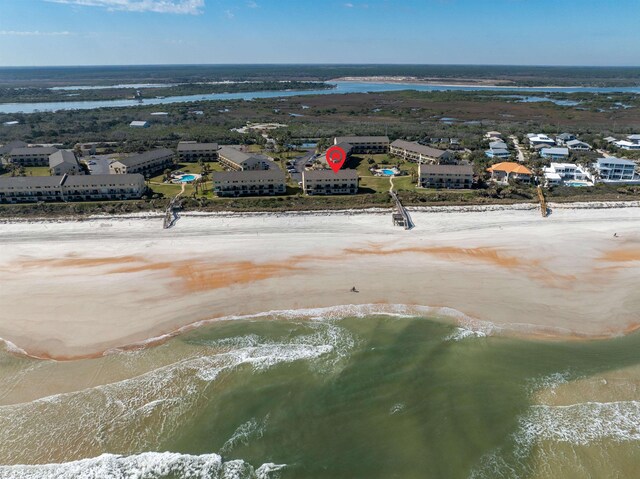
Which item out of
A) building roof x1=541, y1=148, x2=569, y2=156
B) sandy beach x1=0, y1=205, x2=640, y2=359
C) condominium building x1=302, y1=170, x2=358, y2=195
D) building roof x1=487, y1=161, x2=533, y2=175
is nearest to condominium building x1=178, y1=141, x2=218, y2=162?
condominium building x1=302, y1=170, x2=358, y2=195

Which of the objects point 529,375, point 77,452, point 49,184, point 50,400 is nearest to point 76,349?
point 50,400

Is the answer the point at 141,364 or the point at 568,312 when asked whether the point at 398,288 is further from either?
the point at 141,364

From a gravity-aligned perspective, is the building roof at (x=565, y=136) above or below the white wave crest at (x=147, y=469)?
above

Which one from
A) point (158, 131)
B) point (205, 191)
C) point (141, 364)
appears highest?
point (158, 131)

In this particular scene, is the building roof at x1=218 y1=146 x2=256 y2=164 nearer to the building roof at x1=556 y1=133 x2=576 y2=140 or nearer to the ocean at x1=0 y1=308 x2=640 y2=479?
the ocean at x1=0 y1=308 x2=640 y2=479

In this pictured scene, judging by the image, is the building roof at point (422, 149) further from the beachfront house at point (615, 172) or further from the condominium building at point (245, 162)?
the condominium building at point (245, 162)

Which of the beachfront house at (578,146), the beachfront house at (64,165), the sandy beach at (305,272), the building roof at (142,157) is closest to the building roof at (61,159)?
the beachfront house at (64,165)
